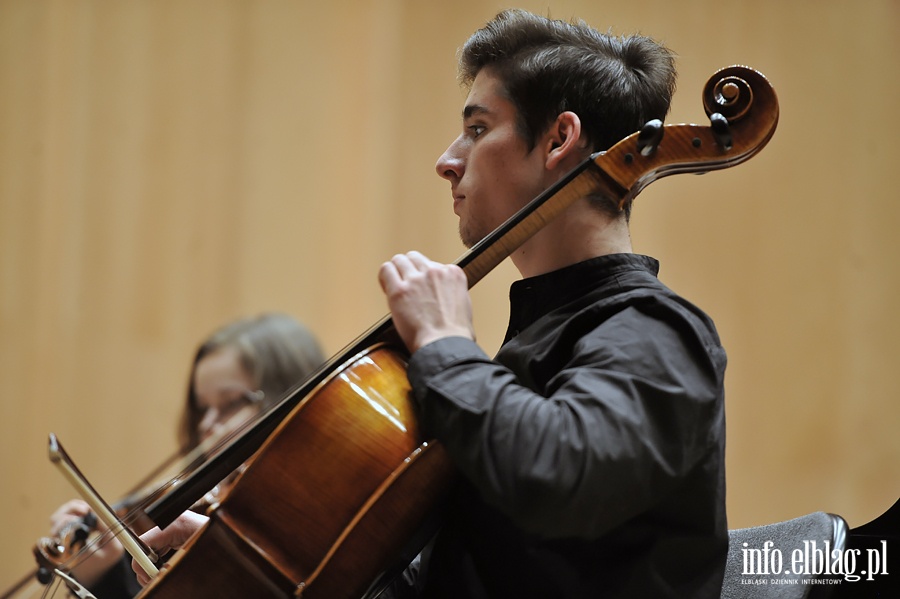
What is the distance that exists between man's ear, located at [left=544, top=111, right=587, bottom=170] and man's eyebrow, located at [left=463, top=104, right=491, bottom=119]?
89 mm

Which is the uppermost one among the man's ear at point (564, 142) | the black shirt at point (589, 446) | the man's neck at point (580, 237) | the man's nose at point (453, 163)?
the man's nose at point (453, 163)

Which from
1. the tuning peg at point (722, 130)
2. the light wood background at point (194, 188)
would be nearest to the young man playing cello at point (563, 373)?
the tuning peg at point (722, 130)

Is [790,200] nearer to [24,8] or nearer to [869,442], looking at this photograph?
[869,442]

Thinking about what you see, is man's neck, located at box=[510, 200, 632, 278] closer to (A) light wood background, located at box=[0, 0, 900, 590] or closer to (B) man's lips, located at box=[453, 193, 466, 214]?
(B) man's lips, located at box=[453, 193, 466, 214]

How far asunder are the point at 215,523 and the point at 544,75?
2.12ft

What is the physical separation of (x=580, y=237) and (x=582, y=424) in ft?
1.11

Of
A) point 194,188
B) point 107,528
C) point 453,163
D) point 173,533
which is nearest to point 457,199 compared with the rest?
point 453,163

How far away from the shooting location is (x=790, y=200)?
2514 mm

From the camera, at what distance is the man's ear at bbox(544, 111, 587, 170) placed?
1.13 m

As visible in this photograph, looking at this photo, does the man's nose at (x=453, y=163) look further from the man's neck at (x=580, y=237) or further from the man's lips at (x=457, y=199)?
the man's neck at (x=580, y=237)

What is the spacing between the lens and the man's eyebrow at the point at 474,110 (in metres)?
1.19

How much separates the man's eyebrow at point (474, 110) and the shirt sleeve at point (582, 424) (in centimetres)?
38

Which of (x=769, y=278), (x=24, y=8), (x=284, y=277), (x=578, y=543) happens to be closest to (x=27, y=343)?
(x=284, y=277)

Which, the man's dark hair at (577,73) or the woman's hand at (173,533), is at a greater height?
the man's dark hair at (577,73)
